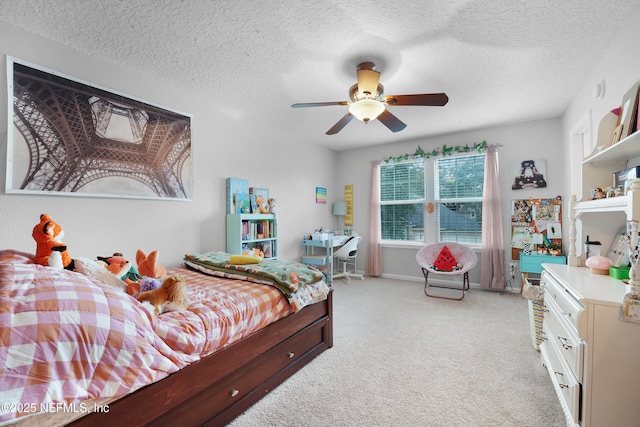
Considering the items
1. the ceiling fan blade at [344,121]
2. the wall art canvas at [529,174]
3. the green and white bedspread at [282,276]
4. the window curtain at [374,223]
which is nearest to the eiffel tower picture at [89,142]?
the green and white bedspread at [282,276]

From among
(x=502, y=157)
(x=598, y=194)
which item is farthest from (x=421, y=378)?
(x=502, y=157)

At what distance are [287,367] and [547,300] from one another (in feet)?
6.19

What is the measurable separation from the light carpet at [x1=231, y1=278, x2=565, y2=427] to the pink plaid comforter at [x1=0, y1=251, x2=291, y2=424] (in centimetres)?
68

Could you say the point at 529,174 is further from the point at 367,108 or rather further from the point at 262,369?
the point at 262,369

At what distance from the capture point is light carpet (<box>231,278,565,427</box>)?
5.24 feet

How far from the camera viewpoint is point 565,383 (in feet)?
4.78

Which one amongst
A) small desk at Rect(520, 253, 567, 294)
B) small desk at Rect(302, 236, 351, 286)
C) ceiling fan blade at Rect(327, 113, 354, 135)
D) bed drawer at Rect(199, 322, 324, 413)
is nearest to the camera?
bed drawer at Rect(199, 322, 324, 413)

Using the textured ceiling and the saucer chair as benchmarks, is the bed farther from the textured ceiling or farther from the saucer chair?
the saucer chair

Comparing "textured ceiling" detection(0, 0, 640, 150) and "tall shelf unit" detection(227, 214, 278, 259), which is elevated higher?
"textured ceiling" detection(0, 0, 640, 150)

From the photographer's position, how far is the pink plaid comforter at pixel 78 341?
905 millimetres

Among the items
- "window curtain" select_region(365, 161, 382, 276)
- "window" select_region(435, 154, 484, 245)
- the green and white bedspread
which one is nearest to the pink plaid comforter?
the green and white bedspread

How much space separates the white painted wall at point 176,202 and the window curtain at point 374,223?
111 centimetres

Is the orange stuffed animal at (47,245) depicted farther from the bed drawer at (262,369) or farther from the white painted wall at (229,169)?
the bed drawer at (262,369)

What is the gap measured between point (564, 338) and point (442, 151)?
3.56 m
